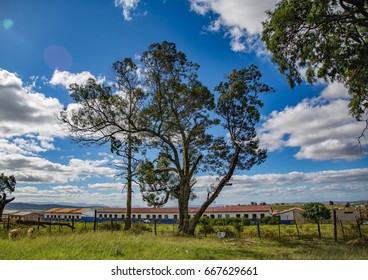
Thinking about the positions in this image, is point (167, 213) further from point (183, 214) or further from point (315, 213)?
point (183, 214)

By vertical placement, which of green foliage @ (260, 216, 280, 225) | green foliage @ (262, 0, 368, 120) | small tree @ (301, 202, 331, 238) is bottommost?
green foliage @ (260, 216, 280, 225)

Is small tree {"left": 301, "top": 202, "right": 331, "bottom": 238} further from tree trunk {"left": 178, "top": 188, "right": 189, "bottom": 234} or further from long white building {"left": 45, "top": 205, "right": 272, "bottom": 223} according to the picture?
tree trunk {"left": 178, "top": 188, "right": 189, "bottom": 234}

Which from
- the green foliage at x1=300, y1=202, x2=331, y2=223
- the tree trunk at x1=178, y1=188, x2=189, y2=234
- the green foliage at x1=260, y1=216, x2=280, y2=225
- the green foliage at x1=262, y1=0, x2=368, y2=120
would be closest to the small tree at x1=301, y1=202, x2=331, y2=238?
the green foliage at x1=300, y1=202, x2=331, y2=223

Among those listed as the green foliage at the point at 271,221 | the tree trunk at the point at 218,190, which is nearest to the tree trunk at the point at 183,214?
the tree trunk at the point at 218,190

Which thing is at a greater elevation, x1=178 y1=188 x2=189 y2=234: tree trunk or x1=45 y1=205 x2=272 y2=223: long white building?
x1=178 y1=188 x2=189 y2=234: tree trunk

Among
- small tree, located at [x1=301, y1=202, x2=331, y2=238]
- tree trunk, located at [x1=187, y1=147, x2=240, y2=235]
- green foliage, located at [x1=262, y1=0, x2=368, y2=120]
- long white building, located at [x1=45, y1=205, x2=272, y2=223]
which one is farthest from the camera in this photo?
long white building, located at [x1=45, y1=205, x2=272, y2=223]

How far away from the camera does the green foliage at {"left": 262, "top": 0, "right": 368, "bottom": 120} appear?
498 inches

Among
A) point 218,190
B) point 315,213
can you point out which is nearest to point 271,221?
point 315,213

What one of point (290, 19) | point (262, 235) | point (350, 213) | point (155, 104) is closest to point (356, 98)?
point (290, 19)

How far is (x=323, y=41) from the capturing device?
14.1 meters

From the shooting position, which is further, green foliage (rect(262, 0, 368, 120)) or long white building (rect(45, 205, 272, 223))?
long white building (rect(45, 205, 272, 223))

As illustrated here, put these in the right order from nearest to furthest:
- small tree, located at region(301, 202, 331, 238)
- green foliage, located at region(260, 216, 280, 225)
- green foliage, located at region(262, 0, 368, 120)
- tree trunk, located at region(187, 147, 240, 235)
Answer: green foliage, located at region(262, 0, 368, 120) < tree trunk, located at region(187, 147, 240, 235) < green foliage, located at region(260, 216, 280, 225) < small tree, located at region(301, 202, 331, 238)

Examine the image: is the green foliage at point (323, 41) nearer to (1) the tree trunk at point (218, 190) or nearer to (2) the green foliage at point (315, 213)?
(1) the tree trunk at point (218, 190)
